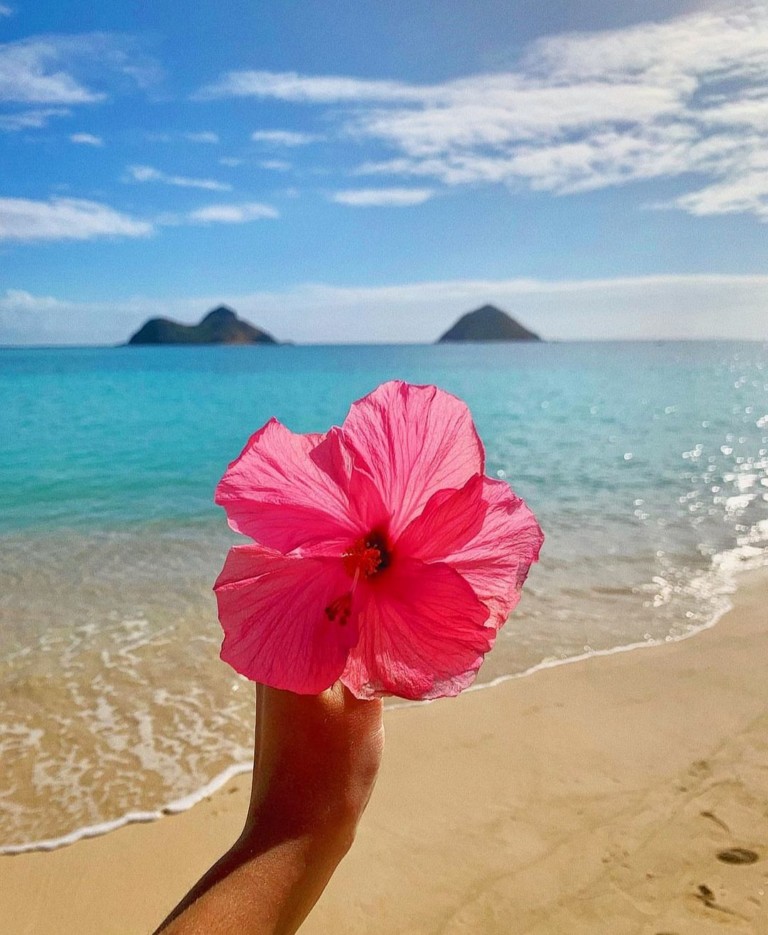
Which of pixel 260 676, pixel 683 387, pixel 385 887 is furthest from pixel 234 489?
pixel 683 387

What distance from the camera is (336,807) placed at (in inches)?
60.2

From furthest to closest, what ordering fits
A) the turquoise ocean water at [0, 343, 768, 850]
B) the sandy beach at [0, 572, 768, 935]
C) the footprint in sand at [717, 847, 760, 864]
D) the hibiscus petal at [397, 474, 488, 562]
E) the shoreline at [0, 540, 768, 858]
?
the turquoise ocean water at [0, 343, 768, 850], the shoreline at [0, 540, 768, 858], the footprint in sand at [717, 847, 760, 864], the sandy beach at [0, 572, 768, 935], the hibiscus petal at [397, 474, 488, 562]

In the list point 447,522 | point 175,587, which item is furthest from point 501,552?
point 175,587

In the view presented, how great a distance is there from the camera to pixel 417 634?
0.79m

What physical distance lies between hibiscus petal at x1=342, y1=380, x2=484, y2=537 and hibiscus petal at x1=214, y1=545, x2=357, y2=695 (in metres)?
0.10

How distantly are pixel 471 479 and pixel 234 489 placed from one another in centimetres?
24

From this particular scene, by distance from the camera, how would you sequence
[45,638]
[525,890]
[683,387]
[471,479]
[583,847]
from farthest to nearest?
[683,387], [45,638], [583,847], [525,890], [471,479]

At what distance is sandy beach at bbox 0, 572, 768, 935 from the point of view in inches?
102

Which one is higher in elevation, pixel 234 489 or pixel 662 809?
pixel 234 489

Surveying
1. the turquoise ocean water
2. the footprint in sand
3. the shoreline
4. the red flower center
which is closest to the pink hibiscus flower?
the red flower center

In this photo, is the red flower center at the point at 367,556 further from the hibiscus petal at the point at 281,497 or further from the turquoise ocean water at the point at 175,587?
the turquoise ocean water at the point at 175,587

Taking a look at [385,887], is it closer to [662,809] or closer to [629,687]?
[662,809]

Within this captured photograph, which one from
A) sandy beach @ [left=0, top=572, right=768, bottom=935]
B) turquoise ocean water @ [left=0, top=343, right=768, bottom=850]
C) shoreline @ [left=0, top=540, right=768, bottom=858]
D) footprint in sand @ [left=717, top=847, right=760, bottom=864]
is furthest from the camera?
turquoise ocean water @ [left=0, top=343, right=768, bottom=850]

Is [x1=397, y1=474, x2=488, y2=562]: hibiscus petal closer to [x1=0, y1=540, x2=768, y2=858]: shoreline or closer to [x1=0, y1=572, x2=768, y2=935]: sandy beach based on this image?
[x1=0, y1=572, x2=768, y2=935]: sandy beach
